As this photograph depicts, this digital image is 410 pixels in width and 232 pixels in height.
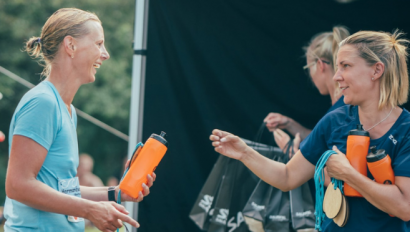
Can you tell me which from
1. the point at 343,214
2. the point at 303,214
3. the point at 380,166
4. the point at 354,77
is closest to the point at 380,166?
the point at 380,166

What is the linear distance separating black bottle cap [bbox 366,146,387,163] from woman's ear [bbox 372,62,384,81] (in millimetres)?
353

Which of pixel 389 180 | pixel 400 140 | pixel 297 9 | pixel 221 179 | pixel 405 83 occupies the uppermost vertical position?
pixel 297 9

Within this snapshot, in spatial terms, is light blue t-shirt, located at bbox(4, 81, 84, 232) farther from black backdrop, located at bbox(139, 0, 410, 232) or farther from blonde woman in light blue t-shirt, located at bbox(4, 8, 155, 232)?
black backdrop, located at bbox(139, 0, 410, 232)

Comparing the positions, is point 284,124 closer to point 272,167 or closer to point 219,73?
point 219,73

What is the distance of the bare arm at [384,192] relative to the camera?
6.08 feet

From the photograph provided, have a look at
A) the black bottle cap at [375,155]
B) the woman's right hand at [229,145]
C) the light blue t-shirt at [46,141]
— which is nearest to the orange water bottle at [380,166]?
the black bottle cap at [375,155]

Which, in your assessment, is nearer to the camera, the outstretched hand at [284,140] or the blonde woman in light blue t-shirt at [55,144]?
the blonde woman in light blue t-shirt at [55,144]

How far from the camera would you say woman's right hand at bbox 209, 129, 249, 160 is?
2.25 metres

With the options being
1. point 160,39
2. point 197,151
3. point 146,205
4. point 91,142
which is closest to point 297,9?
point 160,39

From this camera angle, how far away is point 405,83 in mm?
2090

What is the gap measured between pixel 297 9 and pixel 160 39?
3.32 feet

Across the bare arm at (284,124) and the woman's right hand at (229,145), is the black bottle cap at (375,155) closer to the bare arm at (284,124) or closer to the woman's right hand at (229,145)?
the woman's right hand at (229,145)

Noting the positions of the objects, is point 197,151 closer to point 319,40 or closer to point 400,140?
point 319,40

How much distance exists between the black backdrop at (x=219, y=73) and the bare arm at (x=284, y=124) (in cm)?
16
